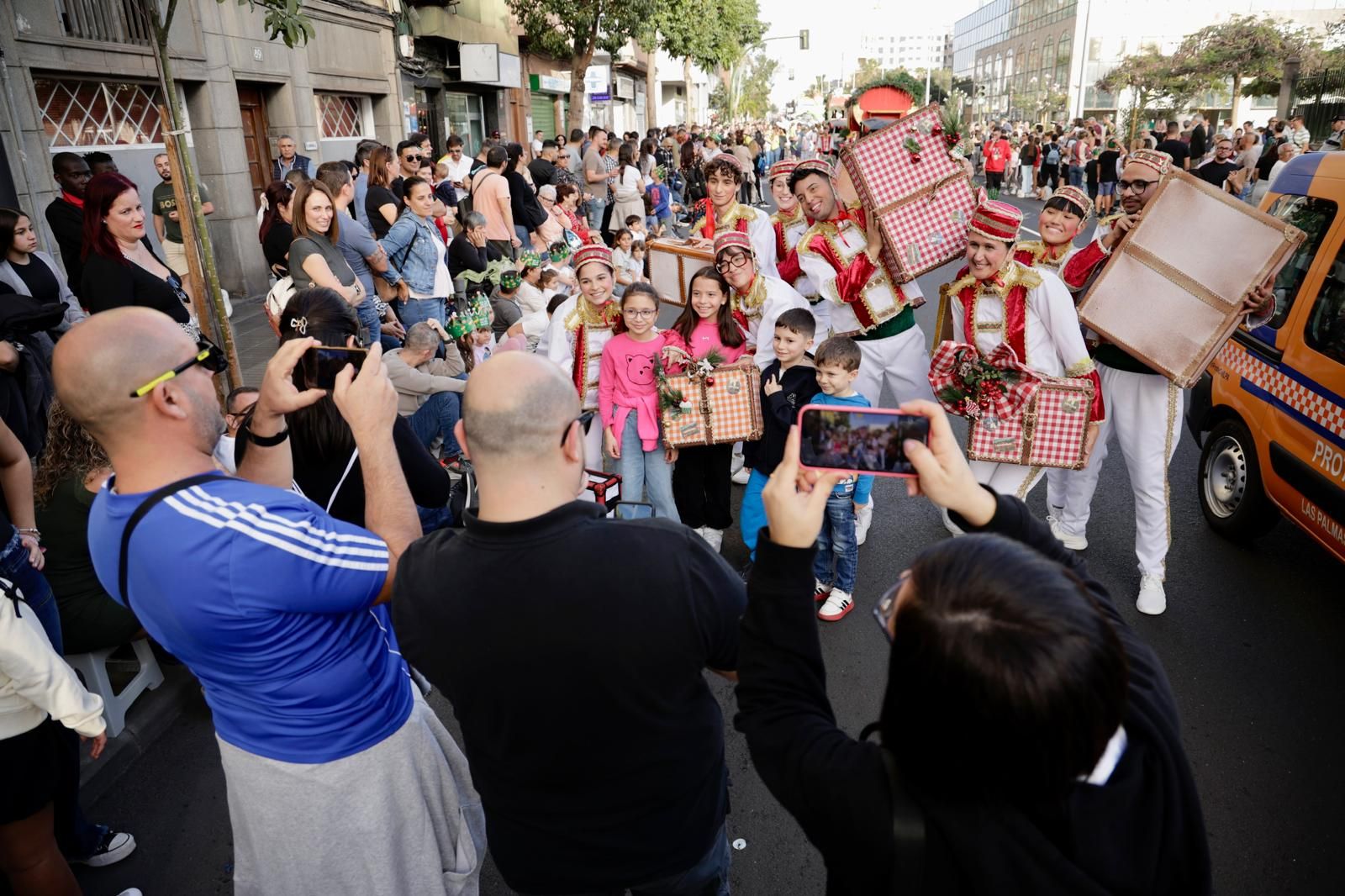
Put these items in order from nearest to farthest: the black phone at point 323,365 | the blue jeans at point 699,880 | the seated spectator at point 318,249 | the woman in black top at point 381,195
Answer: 1. the blue jeans at point 699,880
2. the black phone at point 323,365
3. the seated spectator at point 318,249
4. the woman in black top at point 381,195

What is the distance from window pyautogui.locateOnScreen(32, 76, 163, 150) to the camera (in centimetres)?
864

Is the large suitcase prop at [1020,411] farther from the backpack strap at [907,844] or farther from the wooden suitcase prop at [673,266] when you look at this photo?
the backpack strap at [907,844]

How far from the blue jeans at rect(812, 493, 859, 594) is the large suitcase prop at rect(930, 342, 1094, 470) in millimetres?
665

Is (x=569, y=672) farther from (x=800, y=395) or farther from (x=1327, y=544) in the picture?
(x=1327, y=544)

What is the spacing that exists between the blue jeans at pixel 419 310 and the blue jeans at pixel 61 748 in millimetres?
4373

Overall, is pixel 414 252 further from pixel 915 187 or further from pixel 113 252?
pixel 915 187

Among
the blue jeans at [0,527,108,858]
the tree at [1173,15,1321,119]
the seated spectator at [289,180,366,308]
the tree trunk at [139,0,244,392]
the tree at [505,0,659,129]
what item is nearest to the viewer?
the blue jeans at [0,527,108,858]

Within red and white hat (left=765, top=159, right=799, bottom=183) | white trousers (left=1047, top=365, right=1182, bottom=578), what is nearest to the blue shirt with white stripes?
white trousers (left=1047, top=365, right=1182, bottom=578)

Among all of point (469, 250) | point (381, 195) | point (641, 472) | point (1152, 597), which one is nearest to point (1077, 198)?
point (1152, 597)

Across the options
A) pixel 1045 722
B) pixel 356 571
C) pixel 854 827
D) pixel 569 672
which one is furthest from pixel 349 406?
pixel 1045 722

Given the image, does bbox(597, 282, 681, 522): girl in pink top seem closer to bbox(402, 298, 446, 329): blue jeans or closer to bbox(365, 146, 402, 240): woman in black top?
bbox(402, 298, 446, 329): blue jeans

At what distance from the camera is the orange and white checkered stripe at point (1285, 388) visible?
383cm

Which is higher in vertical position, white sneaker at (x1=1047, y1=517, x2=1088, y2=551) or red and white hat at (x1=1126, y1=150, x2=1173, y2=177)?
red and white hat at (x1=1126, y1=150, x2=1173, y2=177)

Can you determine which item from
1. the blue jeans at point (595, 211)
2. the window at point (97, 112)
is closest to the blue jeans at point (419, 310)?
Answer: the window at point (97, 112)
